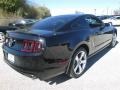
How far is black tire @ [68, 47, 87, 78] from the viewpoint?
4336mm

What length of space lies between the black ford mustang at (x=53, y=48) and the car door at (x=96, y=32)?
14cm

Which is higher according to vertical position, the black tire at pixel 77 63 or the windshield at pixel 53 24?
the windshield at pixel 53 24

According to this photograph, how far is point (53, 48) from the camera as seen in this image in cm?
377

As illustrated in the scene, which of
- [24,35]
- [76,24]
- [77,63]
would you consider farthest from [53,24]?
[77,63]

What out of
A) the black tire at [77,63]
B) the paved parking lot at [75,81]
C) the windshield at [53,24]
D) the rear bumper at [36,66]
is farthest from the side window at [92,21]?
the rear bumper at [36,66]

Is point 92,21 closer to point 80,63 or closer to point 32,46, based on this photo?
point 80,63

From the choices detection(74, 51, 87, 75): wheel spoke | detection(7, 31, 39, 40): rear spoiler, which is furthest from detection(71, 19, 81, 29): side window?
detection(7, 31, 39, 40): rear spoiler

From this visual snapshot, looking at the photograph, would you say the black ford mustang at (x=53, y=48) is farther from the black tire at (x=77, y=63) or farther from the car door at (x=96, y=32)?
the car door at (x=96, y=32)

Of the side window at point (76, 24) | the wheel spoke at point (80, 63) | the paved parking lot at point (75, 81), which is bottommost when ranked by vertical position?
the paved parking lot at point (75, 81)

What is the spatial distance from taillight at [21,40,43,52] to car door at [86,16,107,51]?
201 centimetres

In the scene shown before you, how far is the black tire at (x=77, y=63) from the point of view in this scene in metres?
4.34

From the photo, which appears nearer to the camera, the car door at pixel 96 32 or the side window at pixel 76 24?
the side window at pixel 76 24

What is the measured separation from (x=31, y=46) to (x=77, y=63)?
1384 mm

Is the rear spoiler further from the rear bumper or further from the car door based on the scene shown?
the car door
